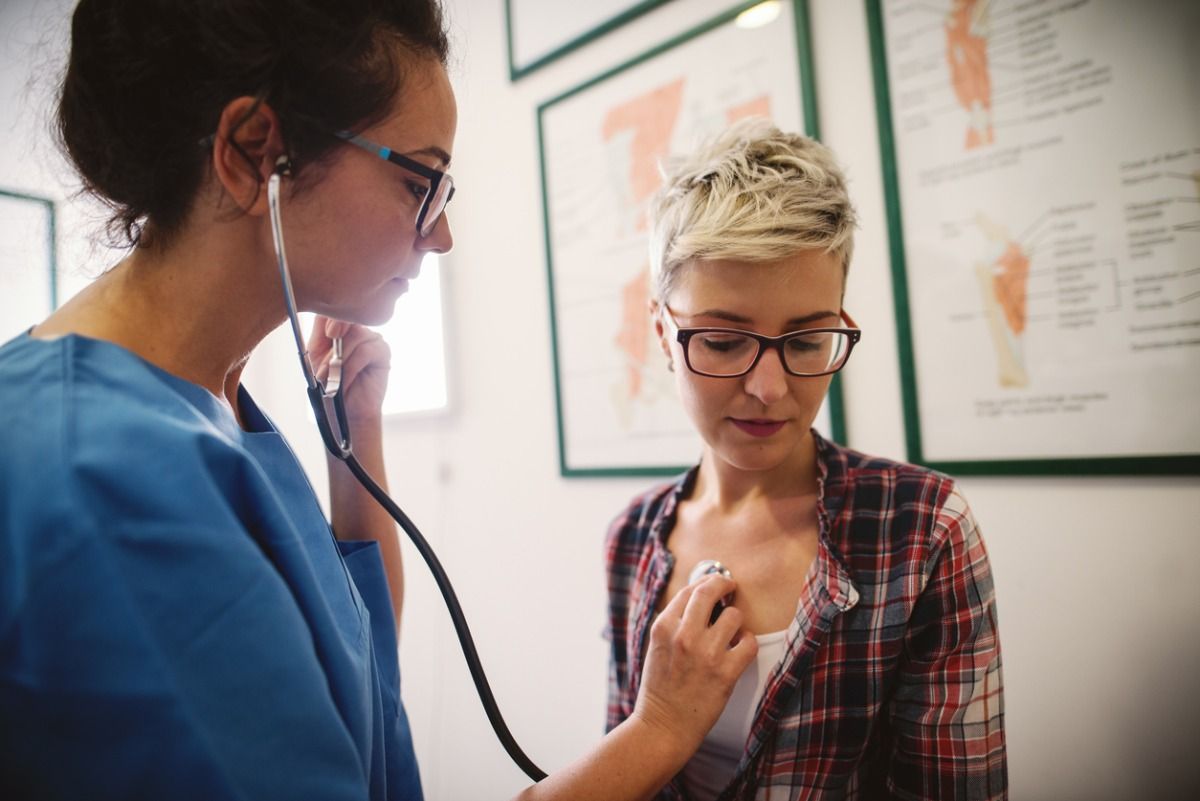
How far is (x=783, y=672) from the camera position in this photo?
0.77m

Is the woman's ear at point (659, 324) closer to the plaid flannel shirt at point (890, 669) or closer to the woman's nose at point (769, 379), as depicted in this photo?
the woman's nose at point (769, 379)

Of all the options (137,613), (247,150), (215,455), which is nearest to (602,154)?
(247,150)

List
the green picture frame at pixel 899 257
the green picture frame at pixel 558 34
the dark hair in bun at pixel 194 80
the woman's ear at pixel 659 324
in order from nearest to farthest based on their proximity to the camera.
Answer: the dark hair in bun at pixel 194 80 → the woman's ear at pixel 659 324 → the green picture frame at pixel 899 257 → the green picture frame at pixel 558 34

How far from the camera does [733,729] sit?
32.2 inches

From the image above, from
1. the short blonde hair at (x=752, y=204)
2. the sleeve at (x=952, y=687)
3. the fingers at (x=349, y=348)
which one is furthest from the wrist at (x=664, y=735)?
the fingers at (x=349, y=348)

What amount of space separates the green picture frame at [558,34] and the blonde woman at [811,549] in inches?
30.0

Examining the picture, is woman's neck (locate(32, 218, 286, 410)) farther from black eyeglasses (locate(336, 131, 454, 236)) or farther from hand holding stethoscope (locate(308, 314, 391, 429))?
hand holding stethoscope (locate(308, 314, 391, 429))

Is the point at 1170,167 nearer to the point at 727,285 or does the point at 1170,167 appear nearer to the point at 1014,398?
the point at 1014,398

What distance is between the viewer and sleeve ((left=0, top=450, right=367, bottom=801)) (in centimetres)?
42

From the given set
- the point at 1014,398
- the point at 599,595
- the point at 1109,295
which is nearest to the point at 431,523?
the point at 599,595

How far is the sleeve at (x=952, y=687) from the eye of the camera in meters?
0.71

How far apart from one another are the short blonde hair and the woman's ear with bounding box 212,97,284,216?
46 cm

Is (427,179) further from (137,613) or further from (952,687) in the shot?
(952,687)

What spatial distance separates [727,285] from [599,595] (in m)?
1.02
